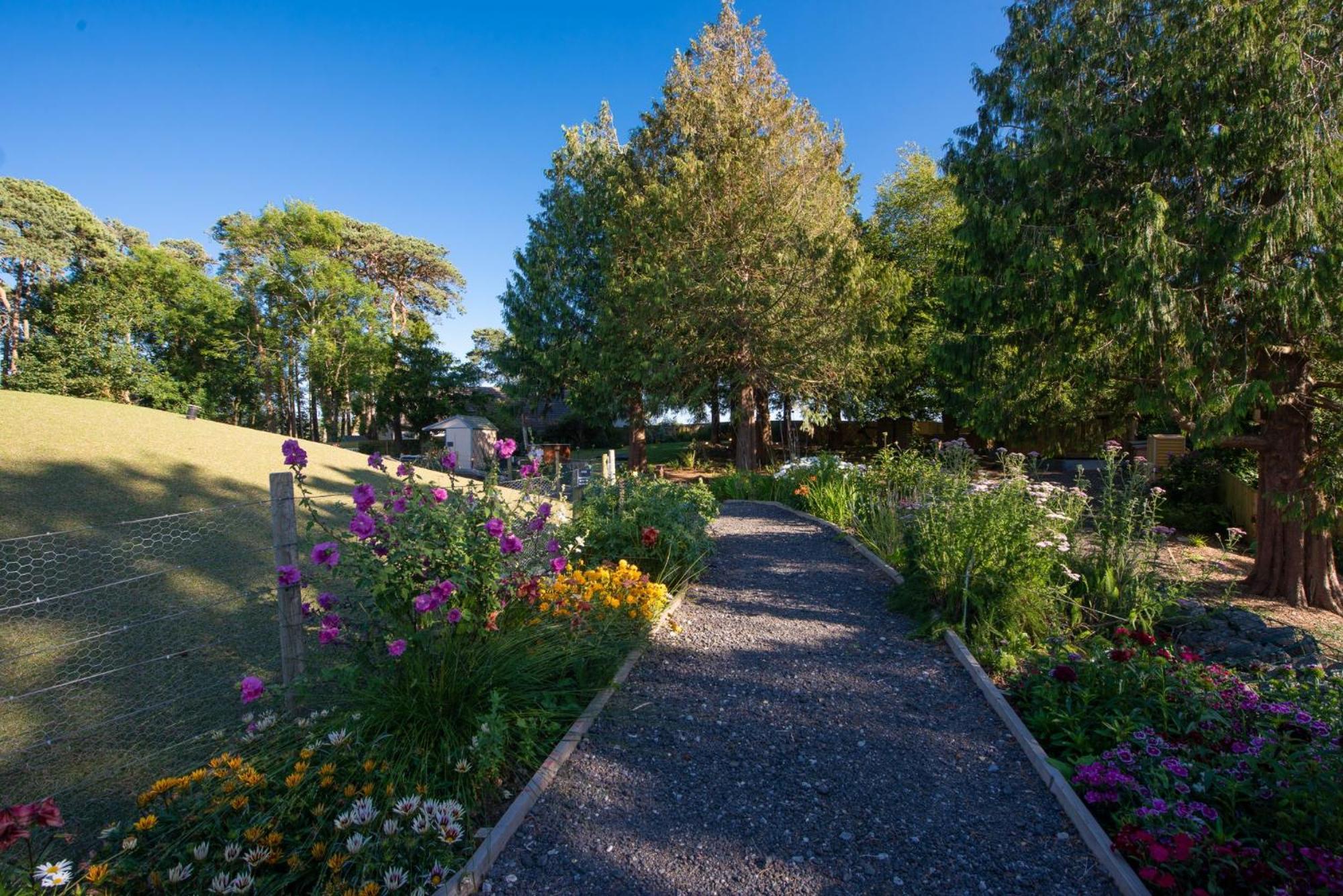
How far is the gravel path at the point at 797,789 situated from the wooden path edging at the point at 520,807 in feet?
0.14

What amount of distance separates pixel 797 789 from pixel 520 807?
1.04 meters

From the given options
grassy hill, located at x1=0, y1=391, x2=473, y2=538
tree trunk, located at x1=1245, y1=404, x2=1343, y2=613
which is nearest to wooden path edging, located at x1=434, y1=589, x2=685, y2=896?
grassy hill, located at x1=0, y1=391, x2=473, y2=538

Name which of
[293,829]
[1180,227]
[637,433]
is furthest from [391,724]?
[637,433]

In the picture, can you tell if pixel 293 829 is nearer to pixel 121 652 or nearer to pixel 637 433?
pixel 121 652

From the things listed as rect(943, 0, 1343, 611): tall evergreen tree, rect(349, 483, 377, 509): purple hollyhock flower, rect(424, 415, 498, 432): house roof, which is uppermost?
rect(943, 0, 1343, 611): tall evergreen tree

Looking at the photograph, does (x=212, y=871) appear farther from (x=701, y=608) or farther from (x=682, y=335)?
(x=682, y=335)

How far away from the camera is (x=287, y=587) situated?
110 inches

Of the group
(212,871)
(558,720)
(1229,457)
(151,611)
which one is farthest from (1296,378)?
(151,611)

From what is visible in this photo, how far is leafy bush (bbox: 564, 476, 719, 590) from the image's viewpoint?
16.7 feet

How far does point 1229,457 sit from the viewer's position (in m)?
10.4

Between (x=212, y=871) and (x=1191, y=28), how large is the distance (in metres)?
8.51

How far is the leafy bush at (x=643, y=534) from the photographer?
16.7 ft

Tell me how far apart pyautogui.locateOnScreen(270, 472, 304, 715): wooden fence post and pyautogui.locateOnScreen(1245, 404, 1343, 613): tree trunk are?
824 cm

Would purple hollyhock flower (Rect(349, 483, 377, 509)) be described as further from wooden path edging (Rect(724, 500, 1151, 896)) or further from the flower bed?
wooden path edging (Rect(724, 500, 1151, 896))
